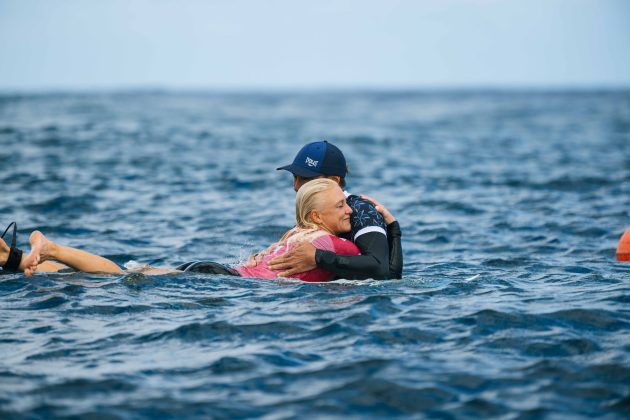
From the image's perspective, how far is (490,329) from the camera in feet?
27.2

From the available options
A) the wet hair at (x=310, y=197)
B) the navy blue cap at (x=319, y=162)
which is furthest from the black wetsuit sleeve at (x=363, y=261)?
the navy blue cap at (x=319, y=162)

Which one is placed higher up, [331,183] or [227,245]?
[331,183]

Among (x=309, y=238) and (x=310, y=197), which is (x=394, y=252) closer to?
(x=309, y=238)

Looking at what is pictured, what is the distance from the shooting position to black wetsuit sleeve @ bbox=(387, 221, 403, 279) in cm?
1009

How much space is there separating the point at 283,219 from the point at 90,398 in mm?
10869

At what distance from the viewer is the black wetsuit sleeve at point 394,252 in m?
10.1

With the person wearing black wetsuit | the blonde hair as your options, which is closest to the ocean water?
the person wearing black wetsuit

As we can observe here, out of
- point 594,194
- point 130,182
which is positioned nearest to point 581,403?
point 594,194

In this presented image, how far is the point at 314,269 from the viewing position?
10102 mm

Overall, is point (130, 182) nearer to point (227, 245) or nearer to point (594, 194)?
point (227, 245)

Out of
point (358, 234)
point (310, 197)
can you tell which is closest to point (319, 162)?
point (310, 197)

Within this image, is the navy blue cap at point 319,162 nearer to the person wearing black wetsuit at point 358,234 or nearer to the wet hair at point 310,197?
the person wearing black wetsuit at point 358,234

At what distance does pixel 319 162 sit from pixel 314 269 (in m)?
1.23

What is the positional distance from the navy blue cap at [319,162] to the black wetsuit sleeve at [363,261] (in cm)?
89
